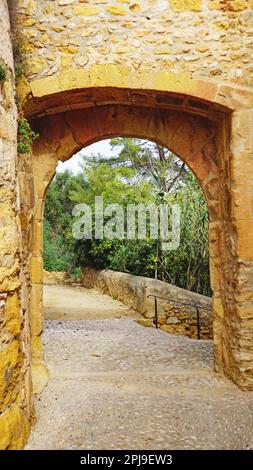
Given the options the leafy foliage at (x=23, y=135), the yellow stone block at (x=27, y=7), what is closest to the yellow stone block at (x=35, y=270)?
the leafy foliage at (x=23, y=135)

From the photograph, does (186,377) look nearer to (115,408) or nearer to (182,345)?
(115,408)

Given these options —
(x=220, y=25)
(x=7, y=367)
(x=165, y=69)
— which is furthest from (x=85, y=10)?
(x=7, y=367)

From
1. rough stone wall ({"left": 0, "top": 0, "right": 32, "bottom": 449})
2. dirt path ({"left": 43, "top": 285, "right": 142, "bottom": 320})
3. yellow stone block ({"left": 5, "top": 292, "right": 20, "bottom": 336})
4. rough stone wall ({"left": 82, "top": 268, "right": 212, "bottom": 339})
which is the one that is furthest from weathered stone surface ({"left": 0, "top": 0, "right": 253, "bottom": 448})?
dirt path ({"left": 43, "top": 285, "right": 142, "bottom": 320})

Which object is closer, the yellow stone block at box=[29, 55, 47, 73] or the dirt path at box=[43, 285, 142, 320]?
the yellow stone block at box=[29, 55, 47, 73]

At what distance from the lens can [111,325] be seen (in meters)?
7.80

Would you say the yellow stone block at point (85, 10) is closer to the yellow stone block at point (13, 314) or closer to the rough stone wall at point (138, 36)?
the rough stone wall at point (138, 36)

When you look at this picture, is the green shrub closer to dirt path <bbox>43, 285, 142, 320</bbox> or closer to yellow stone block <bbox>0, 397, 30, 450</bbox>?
yellow stone block <bbox>0, 397, 30, 450</bbox>

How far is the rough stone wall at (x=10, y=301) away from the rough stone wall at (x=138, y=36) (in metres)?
0.94

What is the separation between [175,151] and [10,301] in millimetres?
2907

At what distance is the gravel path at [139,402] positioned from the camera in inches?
120

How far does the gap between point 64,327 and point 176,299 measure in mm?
2223

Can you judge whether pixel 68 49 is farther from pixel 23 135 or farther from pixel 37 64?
pixel 23 135

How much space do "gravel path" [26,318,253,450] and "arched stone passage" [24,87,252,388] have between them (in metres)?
0.44

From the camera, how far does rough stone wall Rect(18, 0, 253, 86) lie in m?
3.97
